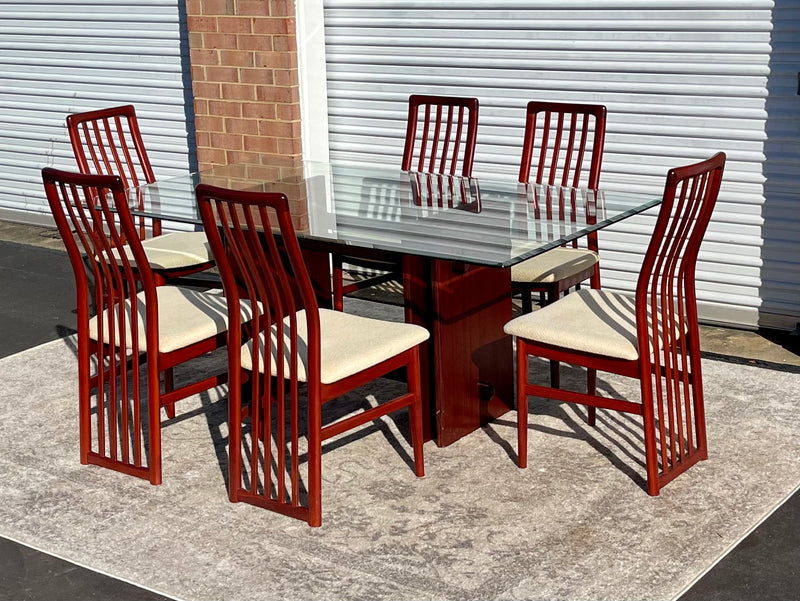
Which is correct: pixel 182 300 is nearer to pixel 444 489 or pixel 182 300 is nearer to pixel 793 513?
pixel 444 489

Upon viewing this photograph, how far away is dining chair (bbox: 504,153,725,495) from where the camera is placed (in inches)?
142

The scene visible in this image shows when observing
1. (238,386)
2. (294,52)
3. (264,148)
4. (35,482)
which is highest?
(294,52)

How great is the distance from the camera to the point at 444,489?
3.87m

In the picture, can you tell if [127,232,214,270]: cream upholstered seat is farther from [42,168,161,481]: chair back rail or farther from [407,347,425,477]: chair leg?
[407,347,425,477]: chair leg

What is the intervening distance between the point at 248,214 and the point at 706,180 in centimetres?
140

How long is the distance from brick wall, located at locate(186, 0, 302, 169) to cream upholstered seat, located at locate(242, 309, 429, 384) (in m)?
2.36

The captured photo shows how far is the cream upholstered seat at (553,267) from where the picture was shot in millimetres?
4453

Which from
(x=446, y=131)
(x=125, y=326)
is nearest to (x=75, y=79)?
(x=446, y=131)

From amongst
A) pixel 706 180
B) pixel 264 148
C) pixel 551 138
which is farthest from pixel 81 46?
pixel 706 180

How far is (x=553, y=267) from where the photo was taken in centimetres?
449

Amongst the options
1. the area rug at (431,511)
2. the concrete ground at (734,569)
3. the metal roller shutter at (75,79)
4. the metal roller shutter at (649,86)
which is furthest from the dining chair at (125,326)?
the metal roller shutter at (75,79)

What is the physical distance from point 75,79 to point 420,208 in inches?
152

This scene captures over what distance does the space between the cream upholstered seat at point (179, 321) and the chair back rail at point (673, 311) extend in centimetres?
130

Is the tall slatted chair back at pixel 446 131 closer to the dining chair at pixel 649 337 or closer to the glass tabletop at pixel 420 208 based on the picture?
the glass tabletop at pixel 420 208
